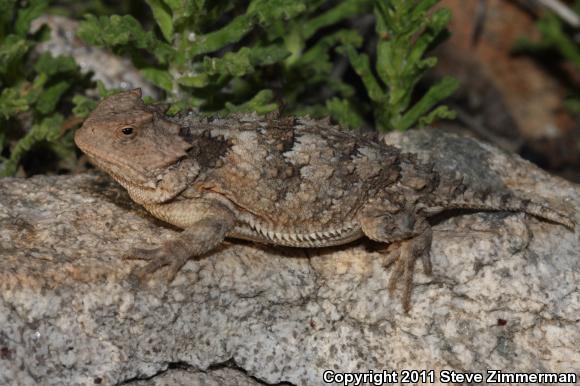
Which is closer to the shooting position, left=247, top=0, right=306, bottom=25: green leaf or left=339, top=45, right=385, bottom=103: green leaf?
left=247, top=0, right=306, bottom=25: green leaf

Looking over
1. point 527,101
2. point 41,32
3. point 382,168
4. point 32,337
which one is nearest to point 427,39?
point 382,168

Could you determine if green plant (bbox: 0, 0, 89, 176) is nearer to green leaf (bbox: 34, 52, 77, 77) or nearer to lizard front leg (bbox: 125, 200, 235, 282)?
green leaf (bbox: 34, 52, 77, 77)

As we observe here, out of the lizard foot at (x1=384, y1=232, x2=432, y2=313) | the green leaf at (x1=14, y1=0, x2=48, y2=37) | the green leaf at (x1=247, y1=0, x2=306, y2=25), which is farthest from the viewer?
the green leaf at (x1=14, y1=0, x2=48, y2=37)

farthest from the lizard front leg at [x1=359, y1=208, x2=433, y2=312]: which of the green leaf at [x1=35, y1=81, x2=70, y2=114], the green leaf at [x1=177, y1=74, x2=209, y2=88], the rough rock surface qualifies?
the green leaf at [x1=35, y1=81, x2=70, y2=114]

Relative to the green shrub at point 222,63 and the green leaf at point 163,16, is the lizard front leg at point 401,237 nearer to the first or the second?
the green shrub at point 222,63

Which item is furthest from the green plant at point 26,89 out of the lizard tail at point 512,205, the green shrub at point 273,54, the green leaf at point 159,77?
the lizard tail at point 512,205

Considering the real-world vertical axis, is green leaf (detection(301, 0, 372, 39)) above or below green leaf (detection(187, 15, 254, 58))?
below

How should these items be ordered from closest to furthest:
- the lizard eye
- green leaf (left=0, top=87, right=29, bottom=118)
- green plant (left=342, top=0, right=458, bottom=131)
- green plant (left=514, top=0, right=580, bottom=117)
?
1. the lizard eye
2. green leaf (left=0, top=87, right=29, bottom=118)
3. green plant (left=342, top=0, right=458, bottom=131)
4. green plant (left=514, top=0, right=580, bottom=117)
